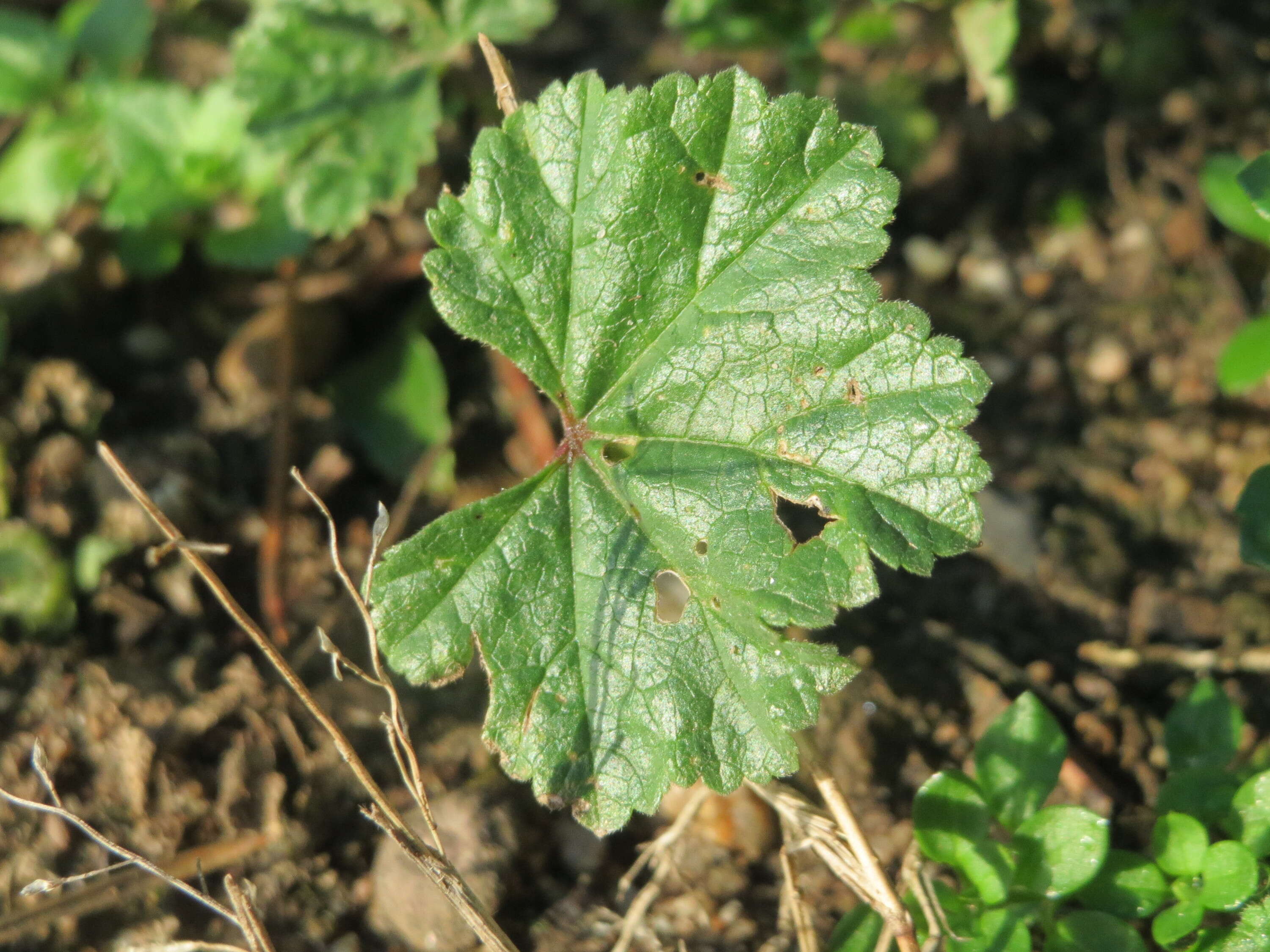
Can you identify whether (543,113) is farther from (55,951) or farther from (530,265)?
(55,951)

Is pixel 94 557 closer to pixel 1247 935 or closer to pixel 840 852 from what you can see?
pixel 840 852

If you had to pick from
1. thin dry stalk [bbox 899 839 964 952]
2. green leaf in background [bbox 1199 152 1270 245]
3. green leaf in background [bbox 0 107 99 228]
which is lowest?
thin dry stalk [bbox 899 839 964 952]

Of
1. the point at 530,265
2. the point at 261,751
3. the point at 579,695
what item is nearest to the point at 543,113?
the point at 530,265

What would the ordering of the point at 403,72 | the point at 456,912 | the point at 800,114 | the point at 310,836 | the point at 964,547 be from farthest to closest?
the point at 403,72, the point at 310,836, the point at 456,912, the point at 800,114, the point at 964,547

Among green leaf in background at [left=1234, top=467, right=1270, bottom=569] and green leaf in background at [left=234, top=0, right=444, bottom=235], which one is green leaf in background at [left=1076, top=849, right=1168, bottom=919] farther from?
green leaf in background at [left=234, top=0, right=444, bottom=235]

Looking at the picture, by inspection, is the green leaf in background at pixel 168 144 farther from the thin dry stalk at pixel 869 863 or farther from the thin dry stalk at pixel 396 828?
the thin dry stalk at pixel 869 863

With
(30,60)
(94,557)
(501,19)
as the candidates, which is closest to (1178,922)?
(94,557)

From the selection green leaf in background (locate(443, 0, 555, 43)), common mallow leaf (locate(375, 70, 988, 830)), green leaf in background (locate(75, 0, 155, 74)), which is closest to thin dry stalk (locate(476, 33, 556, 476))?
green leaf in background (locate(443, 0, 555, 43))
